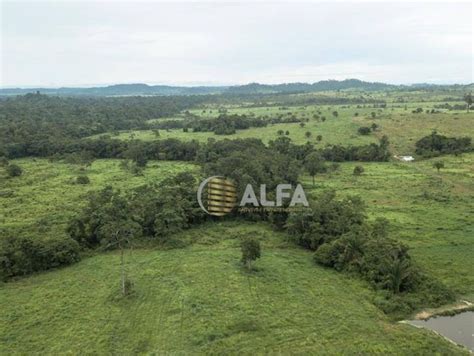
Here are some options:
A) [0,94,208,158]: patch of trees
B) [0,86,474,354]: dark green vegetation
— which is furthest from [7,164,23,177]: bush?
[0,94,208,158]: patch of trees

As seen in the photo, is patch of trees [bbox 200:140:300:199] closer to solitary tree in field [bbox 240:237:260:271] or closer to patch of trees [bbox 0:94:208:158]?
solitary tree in field [bbox 240:237:260:271]

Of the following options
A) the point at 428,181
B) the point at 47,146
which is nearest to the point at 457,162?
the point at 428,181

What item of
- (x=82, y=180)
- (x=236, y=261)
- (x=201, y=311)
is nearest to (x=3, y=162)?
(x=82, y=180)

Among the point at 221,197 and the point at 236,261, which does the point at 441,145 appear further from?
the point at 236,261

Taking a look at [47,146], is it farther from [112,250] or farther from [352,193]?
[352,193]

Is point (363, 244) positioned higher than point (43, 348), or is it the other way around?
point (363, 244)

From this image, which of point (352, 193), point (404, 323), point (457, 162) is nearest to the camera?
point (404, 323)
